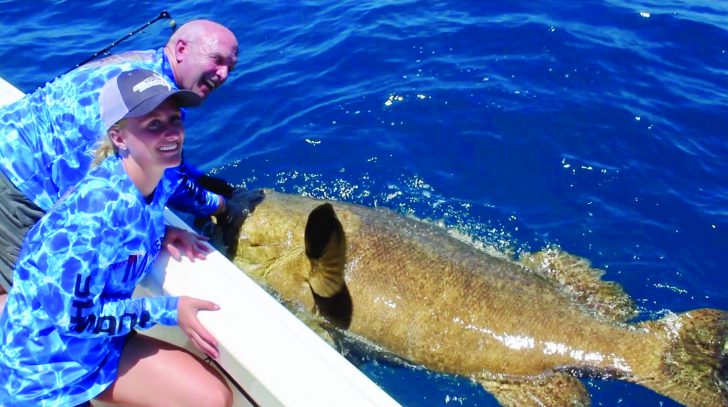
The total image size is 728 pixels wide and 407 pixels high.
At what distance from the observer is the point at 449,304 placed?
4.67m

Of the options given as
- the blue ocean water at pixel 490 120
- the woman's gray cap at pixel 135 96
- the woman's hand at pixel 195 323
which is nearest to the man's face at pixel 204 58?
the woman's gray cap at pixel 135 96

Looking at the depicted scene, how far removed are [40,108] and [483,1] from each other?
752cm

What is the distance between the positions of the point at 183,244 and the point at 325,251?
1068 mm

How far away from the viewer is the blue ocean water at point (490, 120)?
567 cm

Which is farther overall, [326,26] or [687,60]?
[326,26]

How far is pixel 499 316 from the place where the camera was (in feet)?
15.1

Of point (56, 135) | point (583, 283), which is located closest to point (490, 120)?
point (583, 283)

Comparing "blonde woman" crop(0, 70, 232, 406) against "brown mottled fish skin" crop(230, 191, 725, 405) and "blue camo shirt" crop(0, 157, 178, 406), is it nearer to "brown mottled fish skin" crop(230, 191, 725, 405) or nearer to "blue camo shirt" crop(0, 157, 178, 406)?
"blue camo shirt" crop(0, 157, 178, 406)

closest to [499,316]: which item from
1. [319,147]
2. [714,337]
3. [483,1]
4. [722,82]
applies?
[714,337]

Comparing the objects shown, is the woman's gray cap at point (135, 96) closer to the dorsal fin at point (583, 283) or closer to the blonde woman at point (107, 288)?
the blonde woman at point (107, 288)

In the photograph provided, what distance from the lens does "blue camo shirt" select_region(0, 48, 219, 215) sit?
12.7ft

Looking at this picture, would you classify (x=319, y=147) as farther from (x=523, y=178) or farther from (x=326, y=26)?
(x=326, y=26)

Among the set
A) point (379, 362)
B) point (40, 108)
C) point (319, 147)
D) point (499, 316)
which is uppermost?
point (40, 108)

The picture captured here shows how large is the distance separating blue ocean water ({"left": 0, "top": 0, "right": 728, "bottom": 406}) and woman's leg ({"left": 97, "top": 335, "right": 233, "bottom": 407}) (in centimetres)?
177
